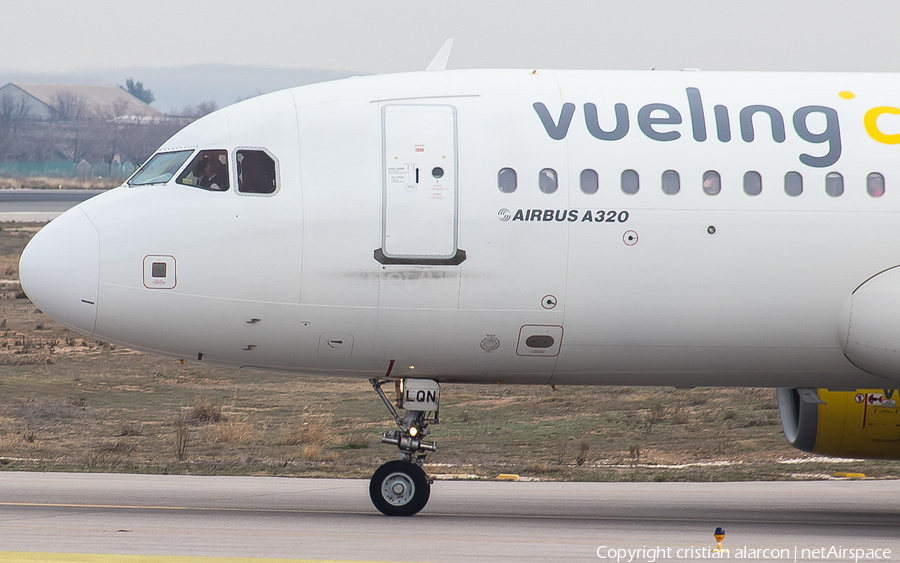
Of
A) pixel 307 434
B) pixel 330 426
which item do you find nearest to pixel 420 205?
pixel 307 434

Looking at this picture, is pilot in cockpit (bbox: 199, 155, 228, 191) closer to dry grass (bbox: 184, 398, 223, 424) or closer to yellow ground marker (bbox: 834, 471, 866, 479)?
yellow ground marker (bbox: 834, 471, 866, 479)

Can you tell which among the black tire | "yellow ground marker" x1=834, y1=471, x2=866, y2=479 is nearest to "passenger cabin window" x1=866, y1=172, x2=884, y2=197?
the black tire

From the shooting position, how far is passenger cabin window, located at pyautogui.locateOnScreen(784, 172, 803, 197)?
43.8ft

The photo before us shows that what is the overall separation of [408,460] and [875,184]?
613 cm

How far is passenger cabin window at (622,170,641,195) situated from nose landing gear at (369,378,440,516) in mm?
3124

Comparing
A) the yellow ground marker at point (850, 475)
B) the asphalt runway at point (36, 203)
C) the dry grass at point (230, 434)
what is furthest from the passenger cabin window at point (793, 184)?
the asphalt runway at point (36, 203)

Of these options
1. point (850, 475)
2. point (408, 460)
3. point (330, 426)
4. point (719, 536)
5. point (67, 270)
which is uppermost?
point (67, 270)

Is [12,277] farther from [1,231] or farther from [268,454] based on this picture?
[268,454]

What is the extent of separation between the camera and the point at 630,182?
13.3 m

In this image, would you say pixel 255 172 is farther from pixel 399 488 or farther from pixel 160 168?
pixel 399 488

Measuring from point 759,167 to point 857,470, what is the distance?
9169 millimetres

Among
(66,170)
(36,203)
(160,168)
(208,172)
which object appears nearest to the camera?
(208,172)

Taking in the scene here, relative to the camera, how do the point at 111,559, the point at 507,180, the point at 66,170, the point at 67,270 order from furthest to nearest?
the point at 66,170 → the point at 507,180 → the point at 67,270 → the point at 111,559

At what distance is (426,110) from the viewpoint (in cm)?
1349
